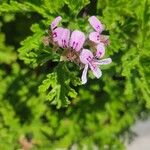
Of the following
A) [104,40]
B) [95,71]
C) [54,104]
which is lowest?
[95,71]

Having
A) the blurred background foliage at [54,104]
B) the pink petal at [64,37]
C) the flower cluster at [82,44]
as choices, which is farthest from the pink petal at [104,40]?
the blurred background foliage at [54,104]

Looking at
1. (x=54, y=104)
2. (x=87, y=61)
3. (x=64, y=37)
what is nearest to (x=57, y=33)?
(x=64, y=37)

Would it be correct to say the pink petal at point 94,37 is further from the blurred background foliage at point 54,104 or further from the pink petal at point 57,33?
the blurred background foliage at point 54,104

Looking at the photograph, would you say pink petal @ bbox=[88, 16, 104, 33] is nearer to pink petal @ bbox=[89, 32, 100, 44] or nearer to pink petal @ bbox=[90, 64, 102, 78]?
pink petal @ bbox=[89, 32, 100, 44]

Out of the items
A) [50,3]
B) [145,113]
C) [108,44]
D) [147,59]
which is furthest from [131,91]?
[145,113]

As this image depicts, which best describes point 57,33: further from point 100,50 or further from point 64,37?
point 100,50

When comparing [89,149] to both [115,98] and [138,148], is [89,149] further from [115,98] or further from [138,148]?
[138,148]

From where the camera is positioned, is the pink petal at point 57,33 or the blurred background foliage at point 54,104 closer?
the pink petal at point 57,33

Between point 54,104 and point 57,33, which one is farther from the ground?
point 54,104
